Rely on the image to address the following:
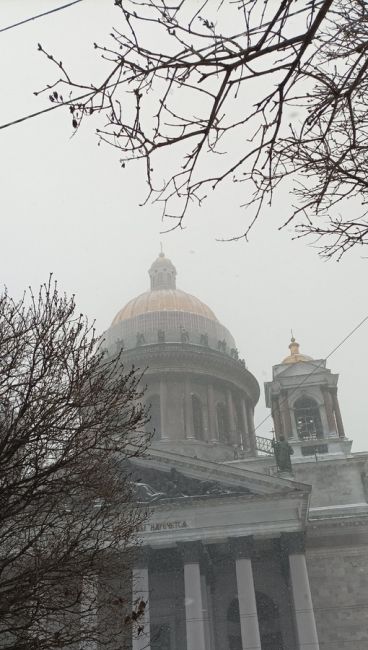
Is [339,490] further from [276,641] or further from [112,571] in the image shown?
[112,571]

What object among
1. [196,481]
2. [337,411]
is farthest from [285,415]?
[196,481]

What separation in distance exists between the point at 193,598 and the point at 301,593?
3.87 m

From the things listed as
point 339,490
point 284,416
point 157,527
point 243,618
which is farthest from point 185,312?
point 243,618

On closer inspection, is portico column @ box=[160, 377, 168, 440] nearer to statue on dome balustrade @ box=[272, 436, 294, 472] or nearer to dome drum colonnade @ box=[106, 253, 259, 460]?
dome drum colonnade @ box=[106, 253, 259, 460]

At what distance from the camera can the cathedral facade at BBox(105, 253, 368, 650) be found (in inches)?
936

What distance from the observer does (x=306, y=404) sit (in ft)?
108

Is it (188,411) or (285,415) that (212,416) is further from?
(285,415)

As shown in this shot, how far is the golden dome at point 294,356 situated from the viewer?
34.1 metres

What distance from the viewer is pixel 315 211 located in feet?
17.6

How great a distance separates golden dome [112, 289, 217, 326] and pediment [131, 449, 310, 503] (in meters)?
15.6

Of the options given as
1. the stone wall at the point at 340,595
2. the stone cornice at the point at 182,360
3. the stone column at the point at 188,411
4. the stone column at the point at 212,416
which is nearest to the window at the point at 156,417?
the stone column at the point at 188,411

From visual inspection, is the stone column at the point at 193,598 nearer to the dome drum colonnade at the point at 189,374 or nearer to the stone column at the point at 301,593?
the stone column at the point at 301,593

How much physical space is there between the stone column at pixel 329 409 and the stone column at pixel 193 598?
10.7m

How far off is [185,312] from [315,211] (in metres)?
35.1
